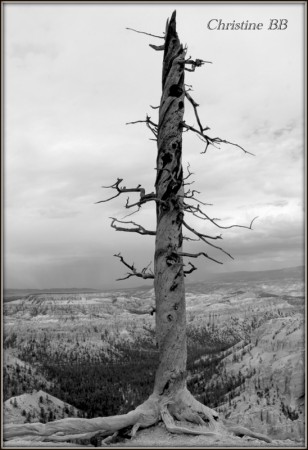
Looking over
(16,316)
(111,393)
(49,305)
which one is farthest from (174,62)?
(49,305)

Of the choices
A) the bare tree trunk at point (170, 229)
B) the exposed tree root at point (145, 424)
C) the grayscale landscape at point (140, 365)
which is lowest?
the grayscale landscape at point (140, 365)

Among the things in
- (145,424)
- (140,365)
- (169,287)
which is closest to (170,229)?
(169,287)

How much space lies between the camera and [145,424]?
20.5 ft

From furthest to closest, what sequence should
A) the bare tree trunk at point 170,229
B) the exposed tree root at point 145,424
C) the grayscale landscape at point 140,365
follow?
the grayscale landscape at point 140,365 → the bare tree trunk at point 170,229 → the exposed tree root at point 145,424

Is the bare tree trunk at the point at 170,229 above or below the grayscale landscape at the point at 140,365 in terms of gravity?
above

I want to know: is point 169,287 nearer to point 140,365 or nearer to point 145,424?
point 145,424

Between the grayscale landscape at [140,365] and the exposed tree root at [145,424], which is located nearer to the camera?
the exposed tree root at [145,424]

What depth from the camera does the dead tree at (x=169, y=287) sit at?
239 inches

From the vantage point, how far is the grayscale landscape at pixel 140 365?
25359 mm

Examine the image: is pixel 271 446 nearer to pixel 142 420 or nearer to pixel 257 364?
pixel 142 420

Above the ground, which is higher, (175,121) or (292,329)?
(175,121)

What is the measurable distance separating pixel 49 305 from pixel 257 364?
546 feet

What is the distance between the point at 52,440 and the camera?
19.2ft

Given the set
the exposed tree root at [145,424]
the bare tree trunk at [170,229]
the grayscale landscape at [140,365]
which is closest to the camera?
the exposed tree root at [145,424]
